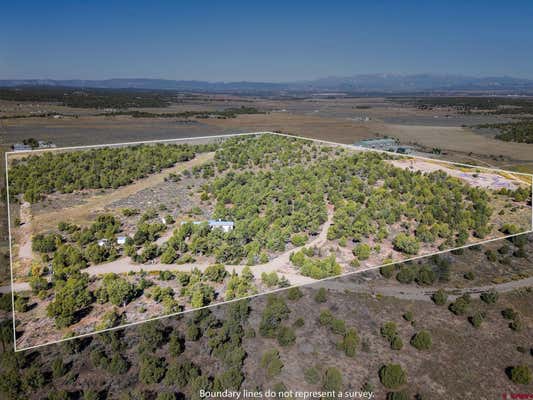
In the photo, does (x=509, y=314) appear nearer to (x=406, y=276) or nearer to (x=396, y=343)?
(x=406, y=276)

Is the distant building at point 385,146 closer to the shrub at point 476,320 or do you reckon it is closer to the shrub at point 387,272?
the shrub at point 387,272

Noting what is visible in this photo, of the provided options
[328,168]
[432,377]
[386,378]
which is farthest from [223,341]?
[328,168]

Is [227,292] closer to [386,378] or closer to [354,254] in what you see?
Answer: [354,254]

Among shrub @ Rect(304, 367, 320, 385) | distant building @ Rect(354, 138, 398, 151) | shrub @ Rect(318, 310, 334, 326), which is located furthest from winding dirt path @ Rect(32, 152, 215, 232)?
shrub @ Rect(318, 310, 334, 326)

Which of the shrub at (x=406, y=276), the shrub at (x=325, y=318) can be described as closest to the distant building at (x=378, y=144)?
the shrub at (x=406, y=276)

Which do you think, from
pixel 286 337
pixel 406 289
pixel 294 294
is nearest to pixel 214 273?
pixel 286 337

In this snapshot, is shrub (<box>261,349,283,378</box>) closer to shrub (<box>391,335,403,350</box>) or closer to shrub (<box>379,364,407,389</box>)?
shrub (<box>379,364,407,389</box>)
